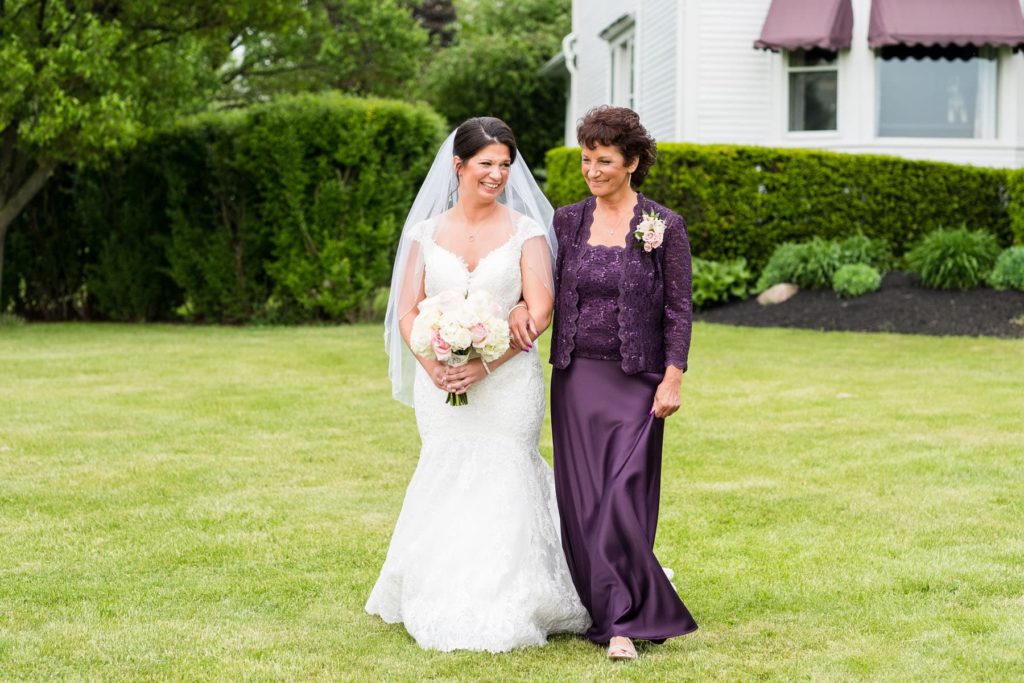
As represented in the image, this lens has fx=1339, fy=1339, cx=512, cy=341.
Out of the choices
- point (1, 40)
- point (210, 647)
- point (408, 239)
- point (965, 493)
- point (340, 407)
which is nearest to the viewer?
point (210, 647)

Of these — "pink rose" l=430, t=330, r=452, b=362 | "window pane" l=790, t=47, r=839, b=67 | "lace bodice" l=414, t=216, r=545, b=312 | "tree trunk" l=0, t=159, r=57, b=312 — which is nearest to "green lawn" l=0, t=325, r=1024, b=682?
"pink rose" l=430, t=330, r=452, b=362

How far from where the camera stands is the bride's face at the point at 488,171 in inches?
198

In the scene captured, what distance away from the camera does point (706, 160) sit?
58.1ft

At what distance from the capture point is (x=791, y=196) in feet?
58.3

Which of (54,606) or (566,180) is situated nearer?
(54,606)

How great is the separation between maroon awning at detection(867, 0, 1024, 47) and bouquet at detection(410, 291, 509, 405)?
15088 mm

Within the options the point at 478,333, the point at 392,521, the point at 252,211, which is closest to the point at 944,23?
the point at 252,211

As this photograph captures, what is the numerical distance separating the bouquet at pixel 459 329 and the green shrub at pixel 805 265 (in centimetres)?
1249

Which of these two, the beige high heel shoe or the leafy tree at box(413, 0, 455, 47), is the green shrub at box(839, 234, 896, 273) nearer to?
the beige high heel shoe

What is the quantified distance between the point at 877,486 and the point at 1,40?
1258cm

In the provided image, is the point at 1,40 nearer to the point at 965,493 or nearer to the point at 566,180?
the point at 566,180

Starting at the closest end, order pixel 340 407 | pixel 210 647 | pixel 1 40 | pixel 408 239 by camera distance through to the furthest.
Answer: pixel 210 647 → pixel 408 239 → pixel 340 407 → pixel 1 40

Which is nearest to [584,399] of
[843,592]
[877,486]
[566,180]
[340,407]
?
[843,592]

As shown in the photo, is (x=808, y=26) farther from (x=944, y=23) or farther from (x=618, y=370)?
(x=618, y=370)
